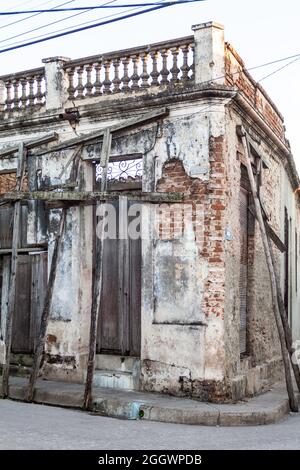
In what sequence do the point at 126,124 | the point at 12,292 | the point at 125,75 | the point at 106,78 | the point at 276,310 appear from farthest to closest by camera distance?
1. the point at 106,78
2. the point at 125,75
3. the point at 126,124
4. the point at 12,292
5. the point at 276,310

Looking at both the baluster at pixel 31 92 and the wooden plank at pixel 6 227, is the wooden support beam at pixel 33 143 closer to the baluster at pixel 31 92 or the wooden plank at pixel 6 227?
the baluster at pixel 31 92

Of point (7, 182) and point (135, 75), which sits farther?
point (7, 182)

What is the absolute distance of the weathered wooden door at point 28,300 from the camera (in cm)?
1092

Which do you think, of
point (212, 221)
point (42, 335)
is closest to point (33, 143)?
point (42, 335)

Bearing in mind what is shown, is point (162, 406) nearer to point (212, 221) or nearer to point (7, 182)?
point (212, 221)

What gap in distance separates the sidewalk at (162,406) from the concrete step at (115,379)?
165 mm

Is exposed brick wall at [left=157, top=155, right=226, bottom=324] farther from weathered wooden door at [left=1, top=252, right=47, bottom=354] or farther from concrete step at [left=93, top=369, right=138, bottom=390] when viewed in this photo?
weathered wooden door at [left=1, top=252, right=47, bottom=354]

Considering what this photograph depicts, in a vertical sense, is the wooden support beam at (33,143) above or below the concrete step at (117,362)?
above

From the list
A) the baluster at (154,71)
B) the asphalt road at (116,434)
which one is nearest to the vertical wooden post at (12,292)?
the asphalt road at (116,434)

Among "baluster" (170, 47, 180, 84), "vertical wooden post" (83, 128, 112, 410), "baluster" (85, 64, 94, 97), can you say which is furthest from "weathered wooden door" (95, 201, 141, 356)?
"baluster" (170, 47, 180, 84)

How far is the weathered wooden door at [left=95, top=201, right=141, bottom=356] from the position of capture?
32.9 ft

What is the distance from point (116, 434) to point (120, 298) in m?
3.23

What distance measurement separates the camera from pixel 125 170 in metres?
10.3
